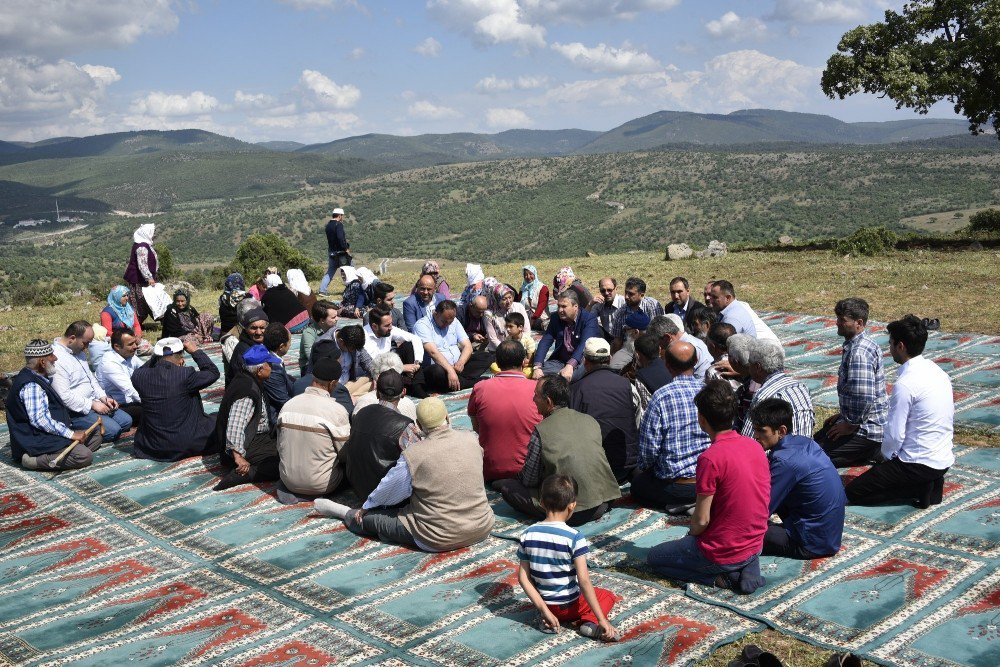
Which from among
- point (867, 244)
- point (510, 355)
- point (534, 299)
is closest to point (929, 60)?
point (867, 244)

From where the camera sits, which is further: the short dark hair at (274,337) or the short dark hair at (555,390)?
the short dark hair at (274,337)

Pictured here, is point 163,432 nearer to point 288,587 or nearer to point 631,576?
point 288,587

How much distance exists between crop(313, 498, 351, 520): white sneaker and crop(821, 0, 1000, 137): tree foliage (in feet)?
65.4

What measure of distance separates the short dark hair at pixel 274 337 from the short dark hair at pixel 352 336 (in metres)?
0.53

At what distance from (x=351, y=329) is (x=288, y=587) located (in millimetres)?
3261

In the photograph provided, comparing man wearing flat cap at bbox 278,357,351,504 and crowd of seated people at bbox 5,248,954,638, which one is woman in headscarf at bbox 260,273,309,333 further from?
man wearing flat cap at bbox 278,357,351,504

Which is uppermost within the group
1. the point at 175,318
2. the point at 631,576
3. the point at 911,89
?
the point at 911,89

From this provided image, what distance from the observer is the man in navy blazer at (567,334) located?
909 centimetres

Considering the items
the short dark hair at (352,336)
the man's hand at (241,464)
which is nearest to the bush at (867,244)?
the short dark hair at (352,336)

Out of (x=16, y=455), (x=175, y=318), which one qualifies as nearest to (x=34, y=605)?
(x=16, y=455)

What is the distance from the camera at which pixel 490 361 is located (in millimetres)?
9953

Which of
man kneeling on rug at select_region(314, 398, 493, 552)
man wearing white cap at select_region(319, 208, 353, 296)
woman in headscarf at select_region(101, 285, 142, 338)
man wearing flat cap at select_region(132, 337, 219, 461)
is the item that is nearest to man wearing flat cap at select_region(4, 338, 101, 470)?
man wearing flat cap at select_region(132, 337, 219, 461)

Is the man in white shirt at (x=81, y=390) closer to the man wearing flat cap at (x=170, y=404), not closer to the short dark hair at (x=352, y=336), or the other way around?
the man wearing flat cap at (x=170, y=404)

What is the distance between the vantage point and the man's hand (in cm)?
683
